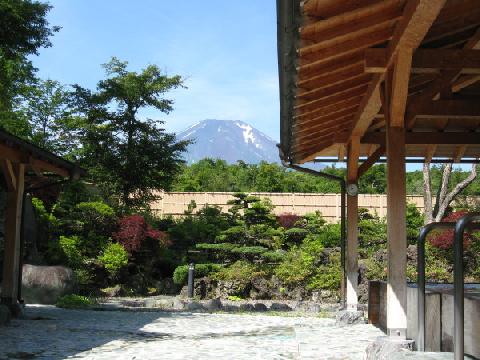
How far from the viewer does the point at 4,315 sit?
7.74 m

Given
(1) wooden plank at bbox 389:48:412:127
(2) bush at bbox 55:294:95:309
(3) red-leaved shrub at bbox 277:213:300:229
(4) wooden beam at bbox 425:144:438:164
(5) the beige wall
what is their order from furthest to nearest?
(5) the beige wall
(3) red-leaved shrub at bbox 277:213:300:229
(2) bush at bbox 55:294:95:309
(4) wooden beam at bbox 425:144:438:164
(1) wooden plank at bbox 389:48:412:127

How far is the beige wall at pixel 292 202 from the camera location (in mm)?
22359

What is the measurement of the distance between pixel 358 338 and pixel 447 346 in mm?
2860

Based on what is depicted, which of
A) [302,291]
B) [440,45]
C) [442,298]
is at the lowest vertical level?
[302,291]

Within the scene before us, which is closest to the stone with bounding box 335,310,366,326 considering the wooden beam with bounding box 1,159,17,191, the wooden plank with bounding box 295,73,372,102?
the wooden plank with bounding box 295,73,372,102

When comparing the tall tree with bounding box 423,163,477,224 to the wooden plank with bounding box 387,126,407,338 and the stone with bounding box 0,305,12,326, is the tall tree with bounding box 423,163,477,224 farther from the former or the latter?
the wooden plank with bounding box 387,126,407,338

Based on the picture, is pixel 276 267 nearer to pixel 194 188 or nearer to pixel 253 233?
pixel 253 233

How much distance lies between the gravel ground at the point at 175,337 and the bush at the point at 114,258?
6418 mm

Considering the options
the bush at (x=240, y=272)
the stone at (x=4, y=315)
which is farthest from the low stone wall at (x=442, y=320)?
the bush at (x=240, y=272)

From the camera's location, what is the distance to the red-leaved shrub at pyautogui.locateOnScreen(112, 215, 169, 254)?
55.7 ft

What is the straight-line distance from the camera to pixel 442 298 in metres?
4.02

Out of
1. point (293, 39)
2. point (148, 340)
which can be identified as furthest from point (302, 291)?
point (293, 39)

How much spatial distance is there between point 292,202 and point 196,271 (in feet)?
20.9

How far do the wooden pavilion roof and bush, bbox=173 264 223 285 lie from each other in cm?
1001
